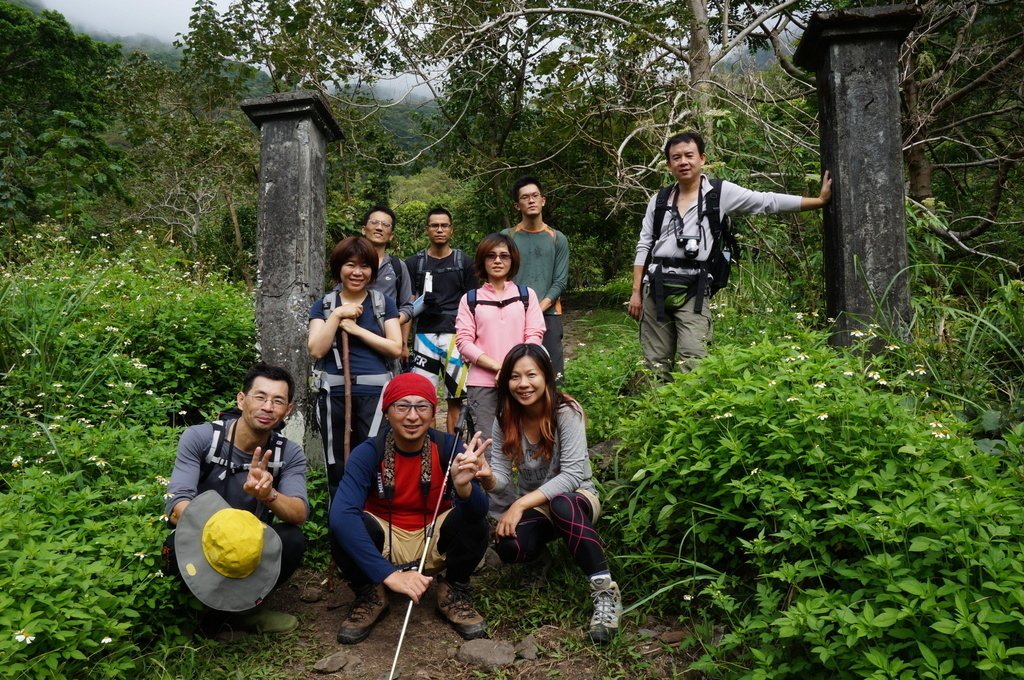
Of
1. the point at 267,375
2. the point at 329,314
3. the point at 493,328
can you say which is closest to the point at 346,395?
the point at 329,314

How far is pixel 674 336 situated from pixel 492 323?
3.69 feet

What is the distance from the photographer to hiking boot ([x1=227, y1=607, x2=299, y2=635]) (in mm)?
3152

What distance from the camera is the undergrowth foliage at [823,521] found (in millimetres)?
2016

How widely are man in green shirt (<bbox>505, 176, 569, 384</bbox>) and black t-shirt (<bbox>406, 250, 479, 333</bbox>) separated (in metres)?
0.39

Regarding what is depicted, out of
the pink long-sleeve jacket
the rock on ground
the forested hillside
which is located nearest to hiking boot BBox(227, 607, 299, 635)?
the forested hillside

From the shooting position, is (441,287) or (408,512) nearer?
(408,512)

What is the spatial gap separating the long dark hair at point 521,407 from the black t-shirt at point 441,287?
5.04 ft

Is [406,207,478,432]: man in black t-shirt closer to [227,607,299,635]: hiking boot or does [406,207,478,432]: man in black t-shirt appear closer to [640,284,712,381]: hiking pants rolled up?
[640,284,712,381]: hiking pants rolled up

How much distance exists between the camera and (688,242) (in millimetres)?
4051

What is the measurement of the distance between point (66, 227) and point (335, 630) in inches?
256

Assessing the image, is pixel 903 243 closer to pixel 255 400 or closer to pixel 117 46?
pixel 255 400

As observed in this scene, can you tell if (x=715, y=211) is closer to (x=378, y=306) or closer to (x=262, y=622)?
(x=378, y=306)

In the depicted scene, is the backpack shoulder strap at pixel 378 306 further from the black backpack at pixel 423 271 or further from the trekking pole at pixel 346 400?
the black backpack at pixel 423 271

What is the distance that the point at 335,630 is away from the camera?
3266 millimetres
